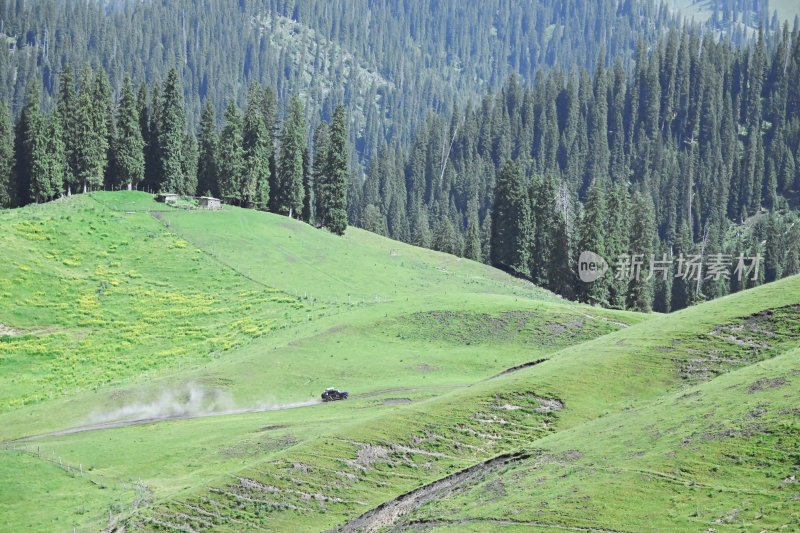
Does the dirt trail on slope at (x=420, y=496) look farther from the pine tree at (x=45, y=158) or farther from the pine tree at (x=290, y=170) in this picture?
the pine tree at (x=45, y=158)

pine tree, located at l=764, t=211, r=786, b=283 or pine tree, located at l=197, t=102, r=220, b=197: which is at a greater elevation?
pine tree, located at l=197, t=102, r=220, b=197

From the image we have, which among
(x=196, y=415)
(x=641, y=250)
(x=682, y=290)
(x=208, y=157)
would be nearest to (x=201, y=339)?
(x=196, y=415)

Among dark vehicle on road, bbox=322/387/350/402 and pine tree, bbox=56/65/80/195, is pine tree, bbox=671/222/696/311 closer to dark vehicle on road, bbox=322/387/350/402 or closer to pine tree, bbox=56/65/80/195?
pine tree, bbox=56/65/80/195

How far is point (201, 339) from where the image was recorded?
3644 inches

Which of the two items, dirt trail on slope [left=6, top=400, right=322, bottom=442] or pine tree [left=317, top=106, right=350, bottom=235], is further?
pine tree [left=317, top=106, right=350, bottom=235]

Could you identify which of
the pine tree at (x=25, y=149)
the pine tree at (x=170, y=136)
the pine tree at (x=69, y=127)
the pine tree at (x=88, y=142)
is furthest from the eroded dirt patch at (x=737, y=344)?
the pine tree at (x=25, y=149)

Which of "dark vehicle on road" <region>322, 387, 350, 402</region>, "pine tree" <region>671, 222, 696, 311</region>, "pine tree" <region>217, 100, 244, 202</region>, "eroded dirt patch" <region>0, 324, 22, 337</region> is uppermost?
"pine tree" <region>217, 100, 244, 202</region>

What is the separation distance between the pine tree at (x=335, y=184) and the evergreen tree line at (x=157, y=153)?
13 cm

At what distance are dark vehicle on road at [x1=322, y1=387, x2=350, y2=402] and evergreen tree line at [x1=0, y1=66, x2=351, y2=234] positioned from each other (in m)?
62.2

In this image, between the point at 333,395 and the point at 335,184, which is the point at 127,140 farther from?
the point at 333,395

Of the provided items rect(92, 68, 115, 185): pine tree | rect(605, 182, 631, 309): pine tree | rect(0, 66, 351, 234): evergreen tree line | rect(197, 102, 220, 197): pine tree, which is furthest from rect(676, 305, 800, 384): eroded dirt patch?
rect(197, 102, 220, 197): pine tree

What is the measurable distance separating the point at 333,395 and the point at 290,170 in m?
66.4

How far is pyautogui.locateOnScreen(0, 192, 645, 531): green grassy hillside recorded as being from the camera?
60.1 m

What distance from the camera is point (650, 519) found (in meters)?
39.0
